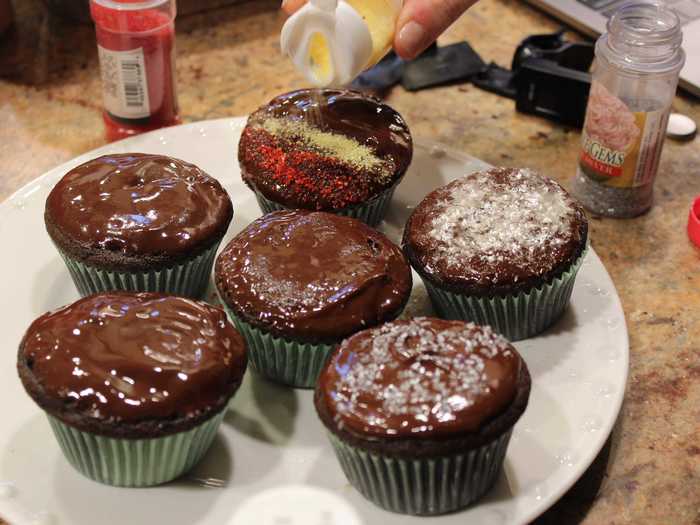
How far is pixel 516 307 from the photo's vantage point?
1656 mm

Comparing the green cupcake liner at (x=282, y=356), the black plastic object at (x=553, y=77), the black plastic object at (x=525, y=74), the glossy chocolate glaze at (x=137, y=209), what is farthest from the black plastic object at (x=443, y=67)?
the green cupcake liner at (x=282, y=356)

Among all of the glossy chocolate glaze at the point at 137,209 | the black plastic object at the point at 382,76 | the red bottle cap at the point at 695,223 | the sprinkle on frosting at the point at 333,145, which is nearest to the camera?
the glossy chocolate glaze at the point at 137,209

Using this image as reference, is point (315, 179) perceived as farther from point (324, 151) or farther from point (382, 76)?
point (382, 76)

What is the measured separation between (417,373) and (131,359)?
408mm

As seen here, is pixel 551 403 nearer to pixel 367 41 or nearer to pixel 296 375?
pixel 296 375

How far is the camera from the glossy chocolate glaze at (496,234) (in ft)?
5.32

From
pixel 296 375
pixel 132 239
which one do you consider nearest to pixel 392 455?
pixel 296 375

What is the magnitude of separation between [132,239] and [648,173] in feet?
3.58

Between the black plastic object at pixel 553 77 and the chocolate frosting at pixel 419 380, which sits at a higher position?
the chocolate frosting at pixel 419 380

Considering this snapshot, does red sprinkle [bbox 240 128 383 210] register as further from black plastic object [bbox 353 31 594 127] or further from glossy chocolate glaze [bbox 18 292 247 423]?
black plastic object [bbox 353 31 594 127]

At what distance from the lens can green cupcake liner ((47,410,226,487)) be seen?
1.34 metres

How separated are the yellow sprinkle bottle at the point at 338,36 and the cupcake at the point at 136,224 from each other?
31cm

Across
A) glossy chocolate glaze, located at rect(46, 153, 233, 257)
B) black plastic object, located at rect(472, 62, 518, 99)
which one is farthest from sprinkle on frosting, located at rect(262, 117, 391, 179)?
black plastic object, located at rect(472, 62, 518, 99)

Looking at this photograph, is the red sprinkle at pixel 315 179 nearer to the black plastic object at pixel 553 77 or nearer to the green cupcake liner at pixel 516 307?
the green cupcake liner at pixel 516 307
